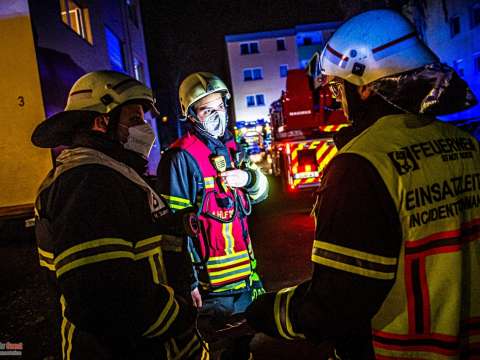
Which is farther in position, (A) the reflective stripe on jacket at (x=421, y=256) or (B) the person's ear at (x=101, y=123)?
(B) the person's ear at (x=101, y=123)

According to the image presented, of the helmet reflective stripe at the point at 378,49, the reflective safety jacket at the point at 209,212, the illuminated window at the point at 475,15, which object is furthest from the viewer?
the illuminated window at the point at 475,15

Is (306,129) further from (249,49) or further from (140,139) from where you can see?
(249,49)

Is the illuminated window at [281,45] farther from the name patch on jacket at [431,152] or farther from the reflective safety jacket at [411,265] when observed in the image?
the reflective safety jacket at [411,265]

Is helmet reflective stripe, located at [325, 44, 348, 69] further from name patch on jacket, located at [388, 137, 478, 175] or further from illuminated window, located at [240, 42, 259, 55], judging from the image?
illuminated window, located at [240, 42, 259, 55]

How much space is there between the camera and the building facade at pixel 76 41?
25.3 ft

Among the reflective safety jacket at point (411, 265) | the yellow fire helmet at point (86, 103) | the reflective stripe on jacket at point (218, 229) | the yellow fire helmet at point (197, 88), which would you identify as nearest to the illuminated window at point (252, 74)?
the yellow fire helmet at point (197, 88)

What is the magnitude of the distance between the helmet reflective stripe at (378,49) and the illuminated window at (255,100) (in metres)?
39.0

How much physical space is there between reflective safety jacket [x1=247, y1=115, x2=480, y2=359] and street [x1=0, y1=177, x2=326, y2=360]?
40.5 inches

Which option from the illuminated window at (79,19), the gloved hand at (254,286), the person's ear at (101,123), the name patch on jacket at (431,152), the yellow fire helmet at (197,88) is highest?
the illuminated window at (79,19)

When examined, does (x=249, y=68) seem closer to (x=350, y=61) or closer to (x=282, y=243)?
(x=282, y=243)

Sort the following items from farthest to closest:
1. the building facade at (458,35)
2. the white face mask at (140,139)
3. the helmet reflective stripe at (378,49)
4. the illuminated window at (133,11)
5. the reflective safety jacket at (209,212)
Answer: the illuminated window at (133,11), the building facade at (458,35), the reflective safety jacket at (209,212), the white face mask at (140,139), the helmet reflective stripe at (378,49)

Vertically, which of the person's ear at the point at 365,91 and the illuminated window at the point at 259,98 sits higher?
the illuminated window at the point at 259,98

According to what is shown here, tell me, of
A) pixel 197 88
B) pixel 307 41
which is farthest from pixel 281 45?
pixel 197 88

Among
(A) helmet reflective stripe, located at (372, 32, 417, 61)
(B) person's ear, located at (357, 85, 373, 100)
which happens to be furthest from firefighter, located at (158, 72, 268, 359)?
(A) helmet reflective stripe, located at (372, 32, 417, 61)
